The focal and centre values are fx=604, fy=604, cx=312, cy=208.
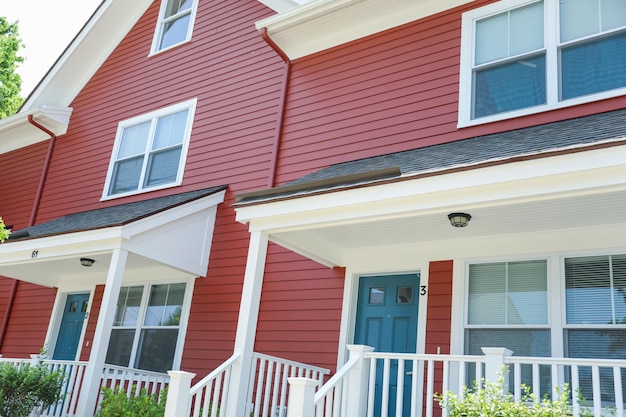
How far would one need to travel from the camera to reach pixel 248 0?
10.5 m

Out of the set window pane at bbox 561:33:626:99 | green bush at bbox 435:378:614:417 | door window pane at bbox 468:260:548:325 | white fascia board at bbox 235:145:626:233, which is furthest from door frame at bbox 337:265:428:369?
window pane at bbox 561:33:626:99

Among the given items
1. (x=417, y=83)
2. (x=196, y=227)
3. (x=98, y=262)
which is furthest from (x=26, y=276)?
(x=417, y=83)

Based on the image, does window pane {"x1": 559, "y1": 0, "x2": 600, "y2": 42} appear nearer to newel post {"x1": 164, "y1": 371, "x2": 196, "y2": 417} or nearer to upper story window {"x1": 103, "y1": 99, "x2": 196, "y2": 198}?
newel post {"x1": 164, "y1": 371, "x2": 196, "y2": 417}

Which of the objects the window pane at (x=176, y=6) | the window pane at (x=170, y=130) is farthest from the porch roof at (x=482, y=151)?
the window pane at (x=176, y=6)

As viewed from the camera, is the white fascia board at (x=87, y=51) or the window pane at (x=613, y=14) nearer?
the window pane at (x=613, y=14)

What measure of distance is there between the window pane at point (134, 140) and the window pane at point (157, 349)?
3.37m

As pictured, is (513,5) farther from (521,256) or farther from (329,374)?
(329,374)

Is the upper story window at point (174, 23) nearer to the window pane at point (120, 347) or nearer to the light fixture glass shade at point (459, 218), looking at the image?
the window pane at point (120, 347)

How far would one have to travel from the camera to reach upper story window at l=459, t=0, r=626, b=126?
6.57m

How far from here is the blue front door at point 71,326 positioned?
10.3 m

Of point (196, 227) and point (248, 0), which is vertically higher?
point (248, 0)

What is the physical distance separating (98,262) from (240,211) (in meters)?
4.02

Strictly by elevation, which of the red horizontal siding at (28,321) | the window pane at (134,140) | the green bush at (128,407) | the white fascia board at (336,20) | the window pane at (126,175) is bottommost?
the green bush at (128,407)

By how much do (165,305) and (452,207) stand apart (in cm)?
546
